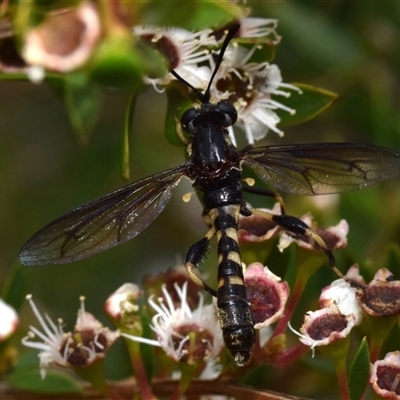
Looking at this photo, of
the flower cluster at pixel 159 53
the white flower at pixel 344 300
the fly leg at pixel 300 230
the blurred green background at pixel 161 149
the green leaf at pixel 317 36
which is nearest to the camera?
the flower cluster at pixel 159 53

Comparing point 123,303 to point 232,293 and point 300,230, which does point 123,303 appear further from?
point 300,230

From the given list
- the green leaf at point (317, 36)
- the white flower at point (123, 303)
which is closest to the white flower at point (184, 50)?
the white flower at point (123, 303)

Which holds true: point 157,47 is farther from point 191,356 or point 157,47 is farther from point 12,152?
point 12,152

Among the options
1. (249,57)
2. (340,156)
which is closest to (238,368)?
(340,156)

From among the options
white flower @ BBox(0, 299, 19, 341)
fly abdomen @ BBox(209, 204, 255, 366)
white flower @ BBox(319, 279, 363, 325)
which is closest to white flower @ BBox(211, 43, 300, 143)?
fly abdomen @ BBox(209, 204, 255, 366)

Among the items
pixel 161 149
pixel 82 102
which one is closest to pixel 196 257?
pixel 82 102

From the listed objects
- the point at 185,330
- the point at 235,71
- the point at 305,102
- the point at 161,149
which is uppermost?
the point at 235,71

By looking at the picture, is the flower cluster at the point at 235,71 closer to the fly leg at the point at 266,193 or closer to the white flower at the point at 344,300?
the fly leg at the point at 266,193
